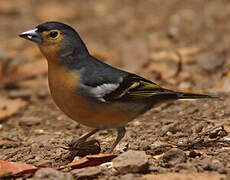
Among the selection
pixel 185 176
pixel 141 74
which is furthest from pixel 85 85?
pixel 141 74

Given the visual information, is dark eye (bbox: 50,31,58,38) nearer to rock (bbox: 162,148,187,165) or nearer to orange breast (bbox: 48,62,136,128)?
orange breast (bbox: 48,62,136,128)

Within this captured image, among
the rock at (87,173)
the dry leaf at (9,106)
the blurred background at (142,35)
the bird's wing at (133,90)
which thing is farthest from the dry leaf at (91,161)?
the blurred background at (142,35)

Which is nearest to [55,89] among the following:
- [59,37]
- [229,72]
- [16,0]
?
[59,37]

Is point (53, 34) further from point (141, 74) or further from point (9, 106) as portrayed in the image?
point (141, 74)

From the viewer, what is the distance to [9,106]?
7.56 metres

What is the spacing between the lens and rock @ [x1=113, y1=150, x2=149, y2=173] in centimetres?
403

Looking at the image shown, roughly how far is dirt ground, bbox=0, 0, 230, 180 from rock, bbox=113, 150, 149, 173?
1.1 inches

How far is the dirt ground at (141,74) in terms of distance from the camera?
15.3 feet

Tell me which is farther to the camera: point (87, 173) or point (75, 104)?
point (75, 104)

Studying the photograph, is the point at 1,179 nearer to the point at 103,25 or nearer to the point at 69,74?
the point at 69,74

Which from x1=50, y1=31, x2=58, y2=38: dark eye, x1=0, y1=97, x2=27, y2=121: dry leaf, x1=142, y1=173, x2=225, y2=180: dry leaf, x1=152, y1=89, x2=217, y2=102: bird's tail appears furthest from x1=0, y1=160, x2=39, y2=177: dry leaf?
x1=0, y1=97, x2=27, y2=121: dry leaf

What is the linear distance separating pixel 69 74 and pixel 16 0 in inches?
362

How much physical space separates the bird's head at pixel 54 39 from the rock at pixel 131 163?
133 cm

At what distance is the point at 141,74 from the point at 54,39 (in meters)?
3.70
